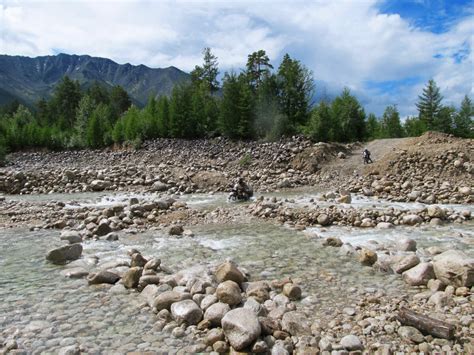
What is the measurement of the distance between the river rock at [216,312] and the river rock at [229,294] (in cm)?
28

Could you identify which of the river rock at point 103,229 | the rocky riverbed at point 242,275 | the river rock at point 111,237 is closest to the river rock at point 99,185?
the rocky riverbed at point 242,275

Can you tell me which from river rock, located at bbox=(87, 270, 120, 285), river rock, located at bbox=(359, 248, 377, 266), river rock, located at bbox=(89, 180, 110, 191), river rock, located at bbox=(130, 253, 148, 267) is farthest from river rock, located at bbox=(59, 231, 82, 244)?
river rock, located at bbox=(89, 180, 110, 191)

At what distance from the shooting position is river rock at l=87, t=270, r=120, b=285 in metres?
→ 7.02

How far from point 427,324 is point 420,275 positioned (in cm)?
196

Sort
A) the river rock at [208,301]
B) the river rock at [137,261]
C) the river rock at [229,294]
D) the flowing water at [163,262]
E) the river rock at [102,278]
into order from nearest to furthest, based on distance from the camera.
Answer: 1. the flowing water at [163,262]
2. the river rock at [208,301]
3. the river rock at [229,294]
4. the river rock at [102,278]
5. the river rock at [137,261]

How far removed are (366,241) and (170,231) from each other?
229 inches

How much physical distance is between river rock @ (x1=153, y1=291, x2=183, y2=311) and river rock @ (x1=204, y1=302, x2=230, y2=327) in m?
0.69

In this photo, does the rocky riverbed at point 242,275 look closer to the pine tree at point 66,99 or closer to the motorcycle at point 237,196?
the motorcycle at point 237,196

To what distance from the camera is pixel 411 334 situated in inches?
186

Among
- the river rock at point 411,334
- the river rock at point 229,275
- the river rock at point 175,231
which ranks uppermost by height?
the river rock at point 229,275

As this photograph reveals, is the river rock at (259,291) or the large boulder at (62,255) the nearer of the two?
the river rock at (259,291)

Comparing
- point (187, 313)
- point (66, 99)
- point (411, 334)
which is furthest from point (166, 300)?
point (66, 99)

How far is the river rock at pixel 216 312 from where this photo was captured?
5.30 metres

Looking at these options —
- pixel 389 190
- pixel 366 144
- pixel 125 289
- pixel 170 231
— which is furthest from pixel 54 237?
pixel 366 144
